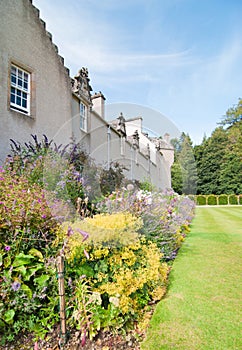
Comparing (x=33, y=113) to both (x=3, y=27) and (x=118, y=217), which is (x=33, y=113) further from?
(x=118, y=217)

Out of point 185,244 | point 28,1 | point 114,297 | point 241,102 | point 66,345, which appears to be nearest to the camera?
point 66,345

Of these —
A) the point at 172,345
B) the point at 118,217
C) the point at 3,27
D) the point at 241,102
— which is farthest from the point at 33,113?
the point at 241,102

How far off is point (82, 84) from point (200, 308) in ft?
30.9

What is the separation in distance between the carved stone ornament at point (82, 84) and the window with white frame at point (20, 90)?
266 centimetres

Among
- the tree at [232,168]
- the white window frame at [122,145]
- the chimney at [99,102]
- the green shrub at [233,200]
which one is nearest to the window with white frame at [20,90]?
the chimney at [99,102]

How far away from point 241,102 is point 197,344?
1992 inches

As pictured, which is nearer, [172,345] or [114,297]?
[172,345]

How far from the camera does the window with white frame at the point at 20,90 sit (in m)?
6.37

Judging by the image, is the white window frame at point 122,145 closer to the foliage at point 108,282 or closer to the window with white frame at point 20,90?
the window with white frame at point 20,90

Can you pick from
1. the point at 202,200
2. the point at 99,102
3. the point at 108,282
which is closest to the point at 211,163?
the point at 202,200

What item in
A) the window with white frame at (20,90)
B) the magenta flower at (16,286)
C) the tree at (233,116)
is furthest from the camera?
the tree at (233,116)

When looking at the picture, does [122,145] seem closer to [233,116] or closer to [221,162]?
[221,162]

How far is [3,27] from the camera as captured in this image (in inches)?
237

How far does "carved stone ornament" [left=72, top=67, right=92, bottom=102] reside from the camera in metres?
9.42
